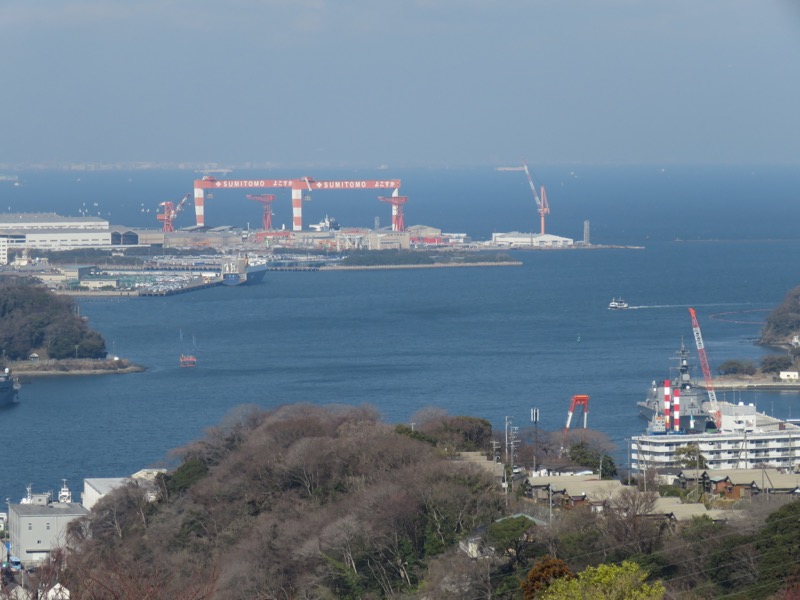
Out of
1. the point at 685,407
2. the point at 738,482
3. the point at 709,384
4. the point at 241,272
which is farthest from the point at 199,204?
the point at 738,482

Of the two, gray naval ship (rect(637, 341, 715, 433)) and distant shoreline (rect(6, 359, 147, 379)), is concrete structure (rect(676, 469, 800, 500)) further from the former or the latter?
distant shoreline (rect(6, 359, 147, 379))

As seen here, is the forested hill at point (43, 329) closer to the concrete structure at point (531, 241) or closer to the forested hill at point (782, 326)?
the forested hill at point (782, 326)

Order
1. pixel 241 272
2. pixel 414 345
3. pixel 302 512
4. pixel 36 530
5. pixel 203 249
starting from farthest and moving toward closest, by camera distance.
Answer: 1. pixel 203 249
2. pixel 241 272
3. pixel 414 345
4. pixel 36 530
5. pixel 302 512

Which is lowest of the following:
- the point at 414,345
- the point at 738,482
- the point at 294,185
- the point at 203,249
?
the point at 414,345

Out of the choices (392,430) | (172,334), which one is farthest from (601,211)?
A: (392,430)

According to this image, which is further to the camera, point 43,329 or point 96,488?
point 43,329

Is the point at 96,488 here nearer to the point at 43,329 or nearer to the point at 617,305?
the point at 43,329

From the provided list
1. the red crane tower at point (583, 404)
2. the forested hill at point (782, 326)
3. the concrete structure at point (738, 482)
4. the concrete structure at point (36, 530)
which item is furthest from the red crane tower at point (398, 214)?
the concrete structure at point (738, 482)
